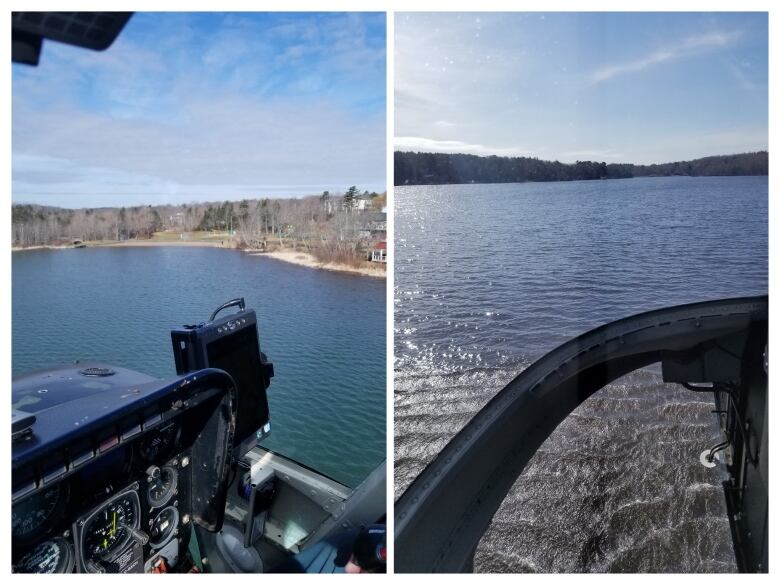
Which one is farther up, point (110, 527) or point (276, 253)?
point (276, 253)

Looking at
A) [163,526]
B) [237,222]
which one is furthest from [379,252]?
[163,526]

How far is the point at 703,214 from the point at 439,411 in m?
1.18

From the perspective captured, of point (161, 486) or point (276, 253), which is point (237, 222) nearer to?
point (276, 253)

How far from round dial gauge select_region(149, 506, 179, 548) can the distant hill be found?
136 cm

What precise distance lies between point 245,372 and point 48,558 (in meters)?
0.87

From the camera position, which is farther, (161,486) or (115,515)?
(161,486)

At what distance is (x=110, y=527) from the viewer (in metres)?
1.53

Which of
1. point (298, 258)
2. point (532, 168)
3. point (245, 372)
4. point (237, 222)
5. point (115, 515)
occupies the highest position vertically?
point (532, 168)

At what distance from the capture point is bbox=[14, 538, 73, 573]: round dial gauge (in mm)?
1412

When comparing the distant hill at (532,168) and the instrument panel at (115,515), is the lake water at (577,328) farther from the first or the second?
the instrument panel at (115,515)

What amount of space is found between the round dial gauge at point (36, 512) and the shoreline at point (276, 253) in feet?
2.59

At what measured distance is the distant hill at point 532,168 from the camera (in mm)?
1640

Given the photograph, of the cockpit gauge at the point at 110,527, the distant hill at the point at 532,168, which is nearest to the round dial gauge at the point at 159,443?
the cockpit gauge at the point at 110,527

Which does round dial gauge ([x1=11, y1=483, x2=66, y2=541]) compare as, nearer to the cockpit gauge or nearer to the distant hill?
the cockpit gauge
